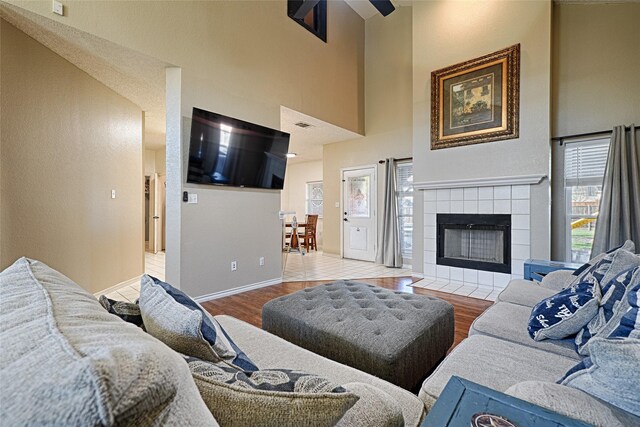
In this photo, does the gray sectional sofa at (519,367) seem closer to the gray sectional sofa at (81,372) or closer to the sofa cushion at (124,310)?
the gray sectional sofa at (81,372)

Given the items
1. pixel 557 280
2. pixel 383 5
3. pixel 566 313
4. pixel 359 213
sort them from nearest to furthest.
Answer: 1. pixel 566 313
2. pixel 557 280
3. pixel 383 5
4. pixel 359 213

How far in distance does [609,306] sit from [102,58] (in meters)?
4.23

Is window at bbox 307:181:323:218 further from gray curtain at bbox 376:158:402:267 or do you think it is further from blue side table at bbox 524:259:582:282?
blue side table at bbox 524:259:582:282

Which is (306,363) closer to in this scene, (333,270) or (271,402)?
(271,402)

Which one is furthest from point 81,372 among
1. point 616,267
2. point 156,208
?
point 156,208

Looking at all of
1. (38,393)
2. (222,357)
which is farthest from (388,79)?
(38,393)

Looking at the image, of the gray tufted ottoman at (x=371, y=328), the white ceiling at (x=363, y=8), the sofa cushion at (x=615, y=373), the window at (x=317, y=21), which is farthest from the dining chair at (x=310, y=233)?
the sofa cushion at (x=615, y=373)

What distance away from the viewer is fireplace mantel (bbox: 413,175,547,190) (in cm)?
359

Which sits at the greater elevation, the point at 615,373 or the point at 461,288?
the point at 615,373

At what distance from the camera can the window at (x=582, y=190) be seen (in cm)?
362

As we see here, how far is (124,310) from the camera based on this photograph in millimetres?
977

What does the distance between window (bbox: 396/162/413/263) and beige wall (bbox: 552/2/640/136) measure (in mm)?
2214

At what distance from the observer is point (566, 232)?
381 centimetres

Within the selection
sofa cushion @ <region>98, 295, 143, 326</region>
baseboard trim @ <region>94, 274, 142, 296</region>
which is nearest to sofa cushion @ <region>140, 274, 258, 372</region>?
sofa cushion @ <region>98, 295, 143, 326</region>
